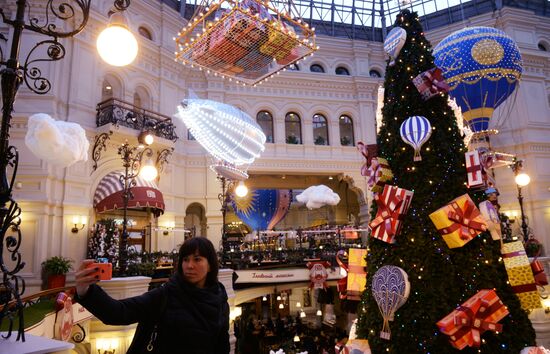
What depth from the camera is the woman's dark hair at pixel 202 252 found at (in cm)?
222

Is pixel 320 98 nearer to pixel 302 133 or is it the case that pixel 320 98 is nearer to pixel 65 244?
pixel 302 133

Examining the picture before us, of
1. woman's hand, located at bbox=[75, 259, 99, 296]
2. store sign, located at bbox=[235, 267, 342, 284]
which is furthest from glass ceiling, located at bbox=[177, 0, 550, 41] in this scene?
woman's hand, located at bbox=[75, 259, 99, 296]

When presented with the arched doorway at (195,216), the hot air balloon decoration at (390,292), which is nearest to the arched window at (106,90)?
the arched doorway at (195,216)

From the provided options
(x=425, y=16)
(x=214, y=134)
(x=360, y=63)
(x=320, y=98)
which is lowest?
(x=214, y=134)

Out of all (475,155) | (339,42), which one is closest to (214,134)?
(475,155)

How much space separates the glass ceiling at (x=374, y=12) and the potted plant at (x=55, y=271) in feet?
51.7

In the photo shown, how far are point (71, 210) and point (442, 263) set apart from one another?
37.0ft

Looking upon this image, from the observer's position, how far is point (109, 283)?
7230 millimetres

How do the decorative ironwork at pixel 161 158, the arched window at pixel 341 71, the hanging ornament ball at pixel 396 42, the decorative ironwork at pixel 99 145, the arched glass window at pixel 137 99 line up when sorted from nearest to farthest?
the hanging ornament ball at pixel 396 42
the decorative ironwork at pixel 99 145
the decorative ironwork at pixel 161 158
the arched glass window at pixel 137 99
the arched window at pixel 341 71

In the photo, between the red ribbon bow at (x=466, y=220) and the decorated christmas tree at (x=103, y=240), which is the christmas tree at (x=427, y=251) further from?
the decorated christmas tree at (x=103, y=240)

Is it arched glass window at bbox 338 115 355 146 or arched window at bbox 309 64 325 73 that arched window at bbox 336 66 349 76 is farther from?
arched glass window at bbox 338 115 355 146

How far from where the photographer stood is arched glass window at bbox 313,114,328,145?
19.9 m

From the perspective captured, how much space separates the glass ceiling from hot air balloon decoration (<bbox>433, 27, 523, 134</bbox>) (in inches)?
395

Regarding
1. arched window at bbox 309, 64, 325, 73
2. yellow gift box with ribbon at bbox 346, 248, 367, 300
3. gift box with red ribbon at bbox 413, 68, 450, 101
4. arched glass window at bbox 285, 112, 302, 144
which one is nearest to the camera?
gift box with red ribbon at bbox 413, 68, 450, 101
